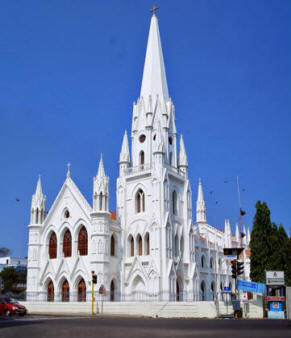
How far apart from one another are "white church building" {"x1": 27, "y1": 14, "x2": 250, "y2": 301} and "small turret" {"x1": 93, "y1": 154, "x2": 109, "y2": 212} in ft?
0.35

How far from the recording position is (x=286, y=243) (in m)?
42.4

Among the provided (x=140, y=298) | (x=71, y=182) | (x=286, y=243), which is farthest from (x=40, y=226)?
(x=286, y=243)

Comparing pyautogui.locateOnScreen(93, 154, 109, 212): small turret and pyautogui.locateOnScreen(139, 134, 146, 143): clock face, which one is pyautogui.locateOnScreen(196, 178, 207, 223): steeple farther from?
pyautogui.locateOnScreen(93, 154, 109, 212): small turret

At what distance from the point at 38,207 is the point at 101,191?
946cm

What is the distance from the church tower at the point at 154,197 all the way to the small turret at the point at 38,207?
9.08m

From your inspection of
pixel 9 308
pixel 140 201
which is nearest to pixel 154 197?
pixel 140 201

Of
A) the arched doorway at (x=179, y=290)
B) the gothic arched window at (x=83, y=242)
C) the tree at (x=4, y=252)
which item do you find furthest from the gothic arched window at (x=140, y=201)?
the tree at (x=4, y=252)

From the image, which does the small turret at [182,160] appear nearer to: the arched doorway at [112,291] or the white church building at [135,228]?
the white church building at [135,228]

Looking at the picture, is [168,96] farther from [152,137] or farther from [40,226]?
[40,226]

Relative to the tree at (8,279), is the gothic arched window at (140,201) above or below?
above

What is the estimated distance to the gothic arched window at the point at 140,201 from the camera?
48784mm

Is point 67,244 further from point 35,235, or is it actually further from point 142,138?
point 142,138

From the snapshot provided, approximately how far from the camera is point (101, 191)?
4647 centimetres

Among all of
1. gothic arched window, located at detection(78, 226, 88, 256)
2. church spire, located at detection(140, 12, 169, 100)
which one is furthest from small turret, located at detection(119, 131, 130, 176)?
gothic arched window, located at detection(78, 226, 88, 256)
